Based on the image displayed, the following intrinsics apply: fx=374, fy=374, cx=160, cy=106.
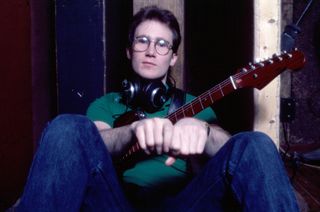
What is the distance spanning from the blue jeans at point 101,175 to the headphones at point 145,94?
0.51 meters

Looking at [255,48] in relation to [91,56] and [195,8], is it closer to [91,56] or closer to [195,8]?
[91,56]

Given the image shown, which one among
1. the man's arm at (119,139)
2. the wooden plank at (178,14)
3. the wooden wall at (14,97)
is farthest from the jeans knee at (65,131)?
the wooden plank at (178,14)

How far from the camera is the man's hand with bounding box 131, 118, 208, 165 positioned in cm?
85

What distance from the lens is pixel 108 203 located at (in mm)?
977

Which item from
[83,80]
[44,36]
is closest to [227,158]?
[83,80]

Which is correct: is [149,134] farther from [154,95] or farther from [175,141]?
[154,95]

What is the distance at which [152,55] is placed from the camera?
5.09 feet

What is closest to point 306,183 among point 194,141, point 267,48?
point 267,48

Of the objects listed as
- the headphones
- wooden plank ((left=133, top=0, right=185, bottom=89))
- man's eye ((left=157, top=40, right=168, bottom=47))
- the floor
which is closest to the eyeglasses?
man's eye ((left=157, top=40, right=168, bottom=47))

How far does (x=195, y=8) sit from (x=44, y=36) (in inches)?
36.8

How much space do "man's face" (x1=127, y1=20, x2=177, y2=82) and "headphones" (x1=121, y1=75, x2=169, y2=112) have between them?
75 millimetres

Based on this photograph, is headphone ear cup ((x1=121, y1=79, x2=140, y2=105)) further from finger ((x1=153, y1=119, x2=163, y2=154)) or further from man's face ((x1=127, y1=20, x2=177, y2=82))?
finger ((x1=153, y1=119, x2=163, y2=154))

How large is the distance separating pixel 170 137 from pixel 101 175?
0.22m

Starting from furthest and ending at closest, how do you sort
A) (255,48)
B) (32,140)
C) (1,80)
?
1. (32,140)
2. (1,80)
3. (255,48)
